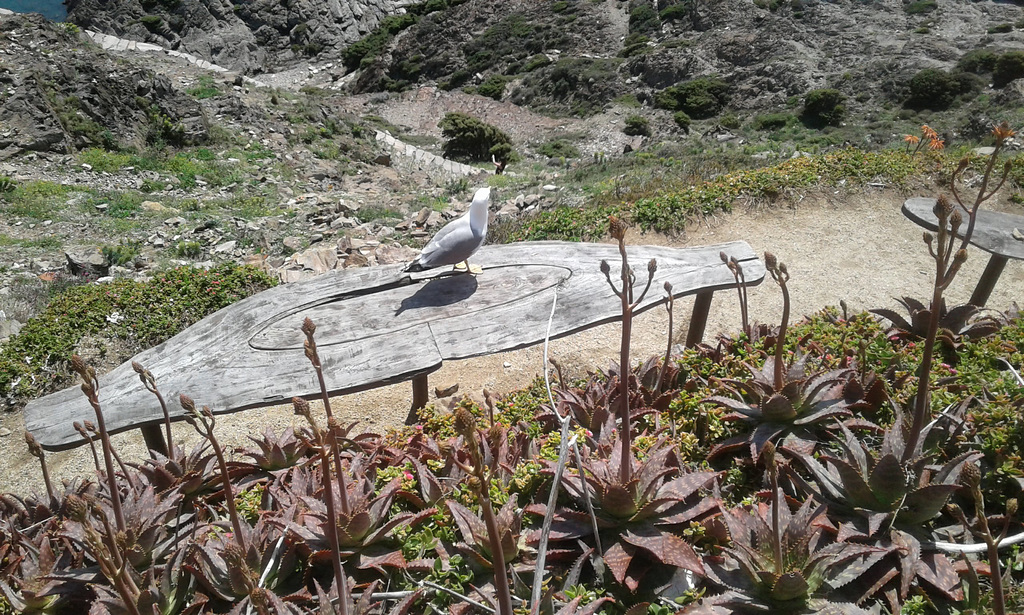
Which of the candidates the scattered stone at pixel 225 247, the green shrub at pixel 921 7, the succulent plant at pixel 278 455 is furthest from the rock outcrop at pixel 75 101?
the green shrub at pixel 921 7

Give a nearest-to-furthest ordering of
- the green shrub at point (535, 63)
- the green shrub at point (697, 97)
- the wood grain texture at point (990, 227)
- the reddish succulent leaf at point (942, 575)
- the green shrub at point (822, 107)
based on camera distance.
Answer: the reddish succulent leaf at point (942, 575), the wood grain texture at point (990, 227), the green shrub at point (822, 107), the green shrub at point (697, 97), the green shrub at point (535, 63)

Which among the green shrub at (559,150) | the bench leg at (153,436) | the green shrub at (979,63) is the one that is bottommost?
the green shrub at (559,150)

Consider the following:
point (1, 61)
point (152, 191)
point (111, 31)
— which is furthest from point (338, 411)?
point (111, 31)

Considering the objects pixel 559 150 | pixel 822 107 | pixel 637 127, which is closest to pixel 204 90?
pixel 559 150

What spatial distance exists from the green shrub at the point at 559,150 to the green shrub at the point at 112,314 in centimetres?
1870

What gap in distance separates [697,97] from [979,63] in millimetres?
11446

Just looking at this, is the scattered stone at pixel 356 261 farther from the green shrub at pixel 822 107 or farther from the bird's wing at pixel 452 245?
the green shrub at pixel 822 107

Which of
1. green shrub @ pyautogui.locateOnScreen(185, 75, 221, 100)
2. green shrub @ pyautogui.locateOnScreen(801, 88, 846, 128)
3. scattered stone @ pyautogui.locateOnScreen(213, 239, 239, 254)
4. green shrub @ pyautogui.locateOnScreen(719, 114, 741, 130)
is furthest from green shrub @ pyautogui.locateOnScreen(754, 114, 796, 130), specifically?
scattered stone @ pyautogui.locateOnScreen(213, 239, 239, 254)

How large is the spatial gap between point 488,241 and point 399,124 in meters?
23.4

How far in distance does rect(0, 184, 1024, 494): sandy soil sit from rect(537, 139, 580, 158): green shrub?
16.6 metres

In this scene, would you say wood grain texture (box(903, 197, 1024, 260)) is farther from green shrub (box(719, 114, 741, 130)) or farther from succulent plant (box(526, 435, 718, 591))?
green shrub (box(719, 114, 741, 130))

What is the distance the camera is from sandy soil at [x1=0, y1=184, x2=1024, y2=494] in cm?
485

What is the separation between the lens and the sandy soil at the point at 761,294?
4.85 meters

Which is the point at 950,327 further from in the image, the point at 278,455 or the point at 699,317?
the point at 278,455
